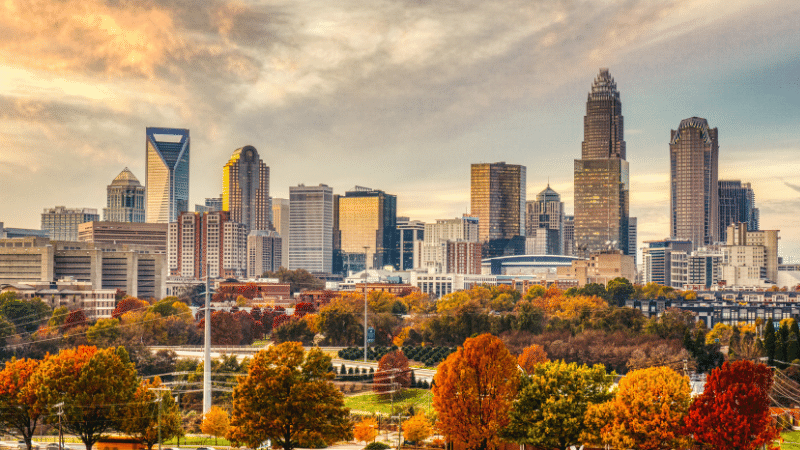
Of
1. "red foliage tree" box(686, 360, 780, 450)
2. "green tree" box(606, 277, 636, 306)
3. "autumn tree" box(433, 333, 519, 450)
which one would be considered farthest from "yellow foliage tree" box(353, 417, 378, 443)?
"green tree" box(606, 277, 636, 306)

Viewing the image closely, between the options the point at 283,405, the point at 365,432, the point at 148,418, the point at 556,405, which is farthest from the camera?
the point at 365,432

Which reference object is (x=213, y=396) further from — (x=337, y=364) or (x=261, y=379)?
(x=261, y=379)

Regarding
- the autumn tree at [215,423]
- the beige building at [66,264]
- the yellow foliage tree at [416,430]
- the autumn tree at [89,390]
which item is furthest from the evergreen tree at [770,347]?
the beige building at [66,264]

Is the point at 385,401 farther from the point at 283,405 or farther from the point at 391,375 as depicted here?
the point at 283,405

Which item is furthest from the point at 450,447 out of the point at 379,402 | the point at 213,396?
the point at 213,396

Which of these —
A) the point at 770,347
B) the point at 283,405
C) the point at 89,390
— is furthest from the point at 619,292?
the point at 283,405
